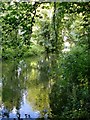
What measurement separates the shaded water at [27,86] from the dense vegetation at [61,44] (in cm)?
5

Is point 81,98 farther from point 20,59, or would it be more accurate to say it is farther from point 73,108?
point 20,59

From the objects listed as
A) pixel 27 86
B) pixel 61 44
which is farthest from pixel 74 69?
pixel 27 86

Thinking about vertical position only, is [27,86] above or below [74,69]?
below

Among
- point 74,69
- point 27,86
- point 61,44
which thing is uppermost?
point 61,44

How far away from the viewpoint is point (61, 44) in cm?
253

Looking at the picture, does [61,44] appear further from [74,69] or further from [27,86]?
[27,86]

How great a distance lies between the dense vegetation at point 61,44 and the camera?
7.96 ft

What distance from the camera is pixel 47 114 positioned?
240 centimetres

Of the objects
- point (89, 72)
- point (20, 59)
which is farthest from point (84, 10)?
point (20, 59)

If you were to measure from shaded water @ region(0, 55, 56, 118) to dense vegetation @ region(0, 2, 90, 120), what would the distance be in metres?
0.05

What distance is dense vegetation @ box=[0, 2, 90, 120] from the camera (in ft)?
7.96

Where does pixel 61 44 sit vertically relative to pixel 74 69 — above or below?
above

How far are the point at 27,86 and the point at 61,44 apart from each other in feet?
1.55

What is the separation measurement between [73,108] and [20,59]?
61 cm
